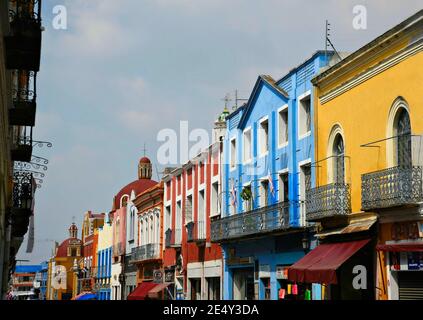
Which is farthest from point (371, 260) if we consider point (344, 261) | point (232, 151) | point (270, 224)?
point (232, 151)

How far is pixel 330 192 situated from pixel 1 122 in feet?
30.0

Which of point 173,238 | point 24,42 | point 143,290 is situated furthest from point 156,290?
point 24,42

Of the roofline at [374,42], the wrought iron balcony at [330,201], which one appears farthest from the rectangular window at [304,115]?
the wrought iron balcony at [330,201]

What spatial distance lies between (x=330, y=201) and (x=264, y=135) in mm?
7643

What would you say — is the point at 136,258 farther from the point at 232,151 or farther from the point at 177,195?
the point at 232,151

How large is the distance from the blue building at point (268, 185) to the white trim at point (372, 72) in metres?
1.24

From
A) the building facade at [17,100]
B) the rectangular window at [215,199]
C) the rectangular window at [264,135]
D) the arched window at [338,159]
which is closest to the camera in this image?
the building facade at [17,100]

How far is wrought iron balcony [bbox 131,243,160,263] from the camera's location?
4003cm

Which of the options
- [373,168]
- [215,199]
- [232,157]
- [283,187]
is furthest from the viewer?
[215,199]

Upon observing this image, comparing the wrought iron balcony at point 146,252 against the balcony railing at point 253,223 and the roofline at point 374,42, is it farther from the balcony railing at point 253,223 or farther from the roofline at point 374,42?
the roofline at point 374,42

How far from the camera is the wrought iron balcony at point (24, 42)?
1391 cm

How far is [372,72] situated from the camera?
59.9ft

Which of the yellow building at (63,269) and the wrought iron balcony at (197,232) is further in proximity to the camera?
the yellow building at (63,269)

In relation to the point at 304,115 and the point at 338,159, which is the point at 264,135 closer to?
the point at 304,115
